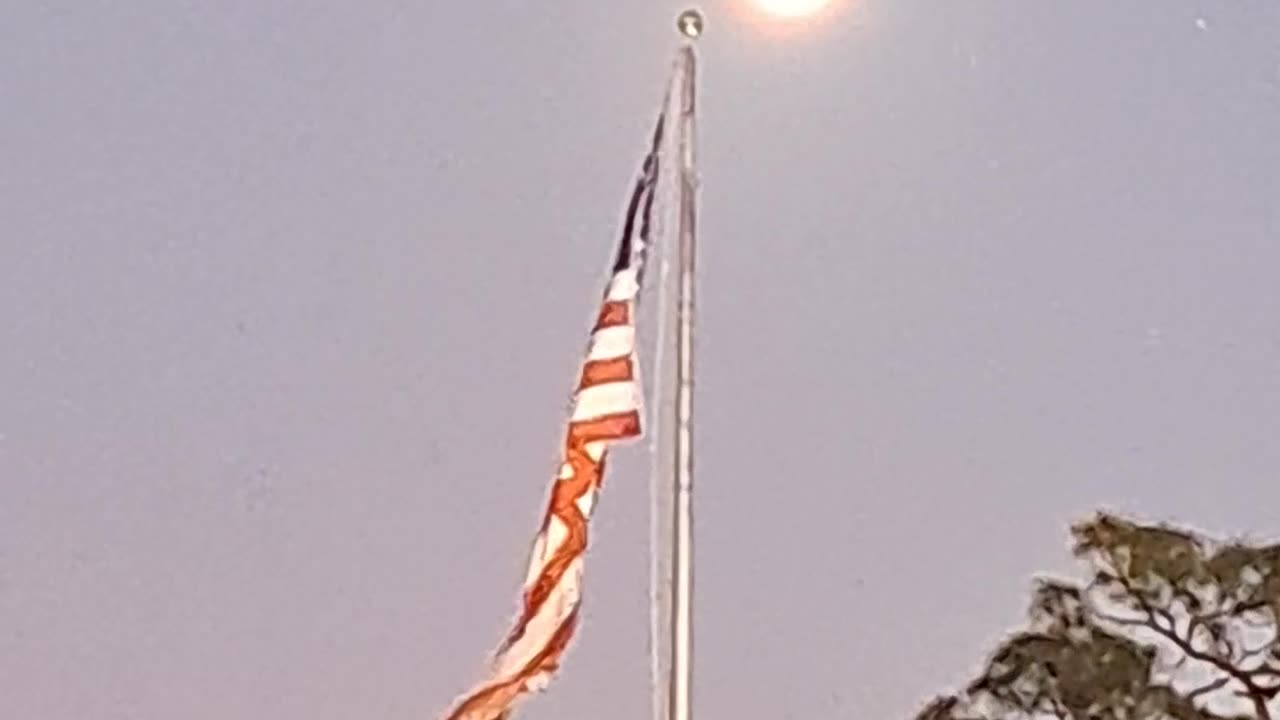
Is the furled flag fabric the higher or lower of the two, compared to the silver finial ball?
lower

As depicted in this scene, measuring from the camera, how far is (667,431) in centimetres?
1098

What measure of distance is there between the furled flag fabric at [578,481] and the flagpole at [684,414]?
0.33 metres

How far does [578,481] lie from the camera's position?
36.2ft

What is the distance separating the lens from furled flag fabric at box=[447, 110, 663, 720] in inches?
420

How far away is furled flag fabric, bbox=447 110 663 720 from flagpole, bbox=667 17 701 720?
33 centimetres

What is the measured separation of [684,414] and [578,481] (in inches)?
23.5

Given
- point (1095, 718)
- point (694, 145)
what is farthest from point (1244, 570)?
point (694, 145)

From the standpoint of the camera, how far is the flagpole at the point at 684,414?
10.4 m

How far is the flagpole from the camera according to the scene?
1036 cm

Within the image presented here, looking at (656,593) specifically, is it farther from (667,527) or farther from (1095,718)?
(1095,718)

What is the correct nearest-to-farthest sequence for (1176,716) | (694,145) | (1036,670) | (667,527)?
(667,527)
(694,145)
(1176,716)
(1036,670)

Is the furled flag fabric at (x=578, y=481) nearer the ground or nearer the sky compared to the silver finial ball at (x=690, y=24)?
nearer the ground

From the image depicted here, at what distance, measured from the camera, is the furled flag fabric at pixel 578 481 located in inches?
420

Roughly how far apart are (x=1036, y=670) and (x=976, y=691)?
697 mm
